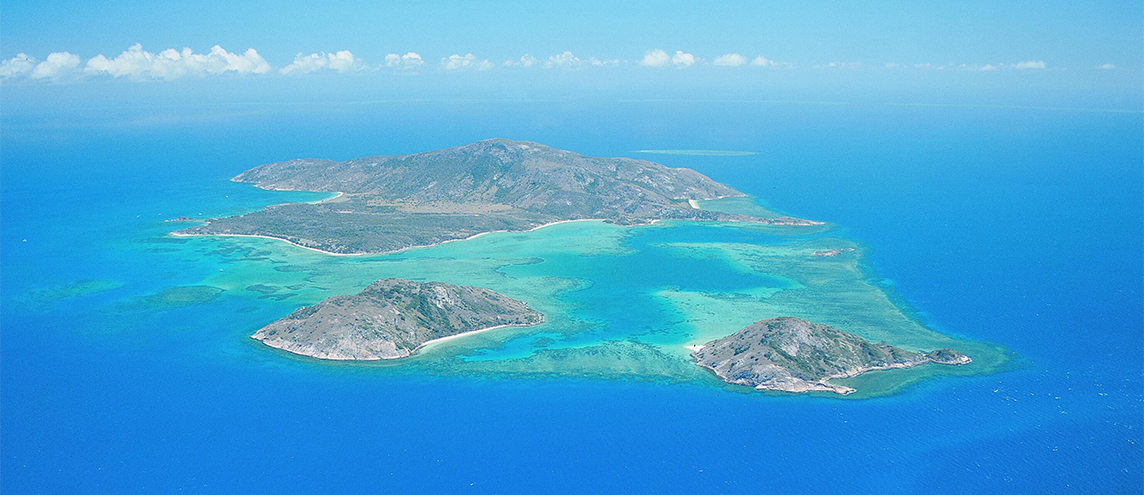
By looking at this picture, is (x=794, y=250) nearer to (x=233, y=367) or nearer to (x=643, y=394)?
(x=643, y=394)

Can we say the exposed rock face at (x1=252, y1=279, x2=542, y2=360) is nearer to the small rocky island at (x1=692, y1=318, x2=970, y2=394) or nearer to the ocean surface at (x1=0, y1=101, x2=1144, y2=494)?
the ocean surface at (x1=0, y1=101, x2=1144, y2=494)

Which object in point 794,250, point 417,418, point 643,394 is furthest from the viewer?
point 794,250

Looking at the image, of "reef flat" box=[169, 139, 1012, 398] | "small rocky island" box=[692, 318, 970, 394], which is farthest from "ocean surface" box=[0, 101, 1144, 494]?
"small rocky island" box=[692, 318, 970, 394]

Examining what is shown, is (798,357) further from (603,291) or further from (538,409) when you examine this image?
(603,291)

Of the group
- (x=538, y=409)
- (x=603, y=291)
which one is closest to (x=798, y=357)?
(x=538, y=409)

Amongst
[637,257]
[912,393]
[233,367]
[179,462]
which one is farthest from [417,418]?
[637,257]

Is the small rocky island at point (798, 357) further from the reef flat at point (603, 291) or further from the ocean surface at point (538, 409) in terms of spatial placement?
the ocean surface at point (538, 409)

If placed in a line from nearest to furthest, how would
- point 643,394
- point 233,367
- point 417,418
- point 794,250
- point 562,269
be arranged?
point 417,418 < point 643,394 < point 233,367 < point 562,269 < point 794,250

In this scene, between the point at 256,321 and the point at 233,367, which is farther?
the point at 256,321
